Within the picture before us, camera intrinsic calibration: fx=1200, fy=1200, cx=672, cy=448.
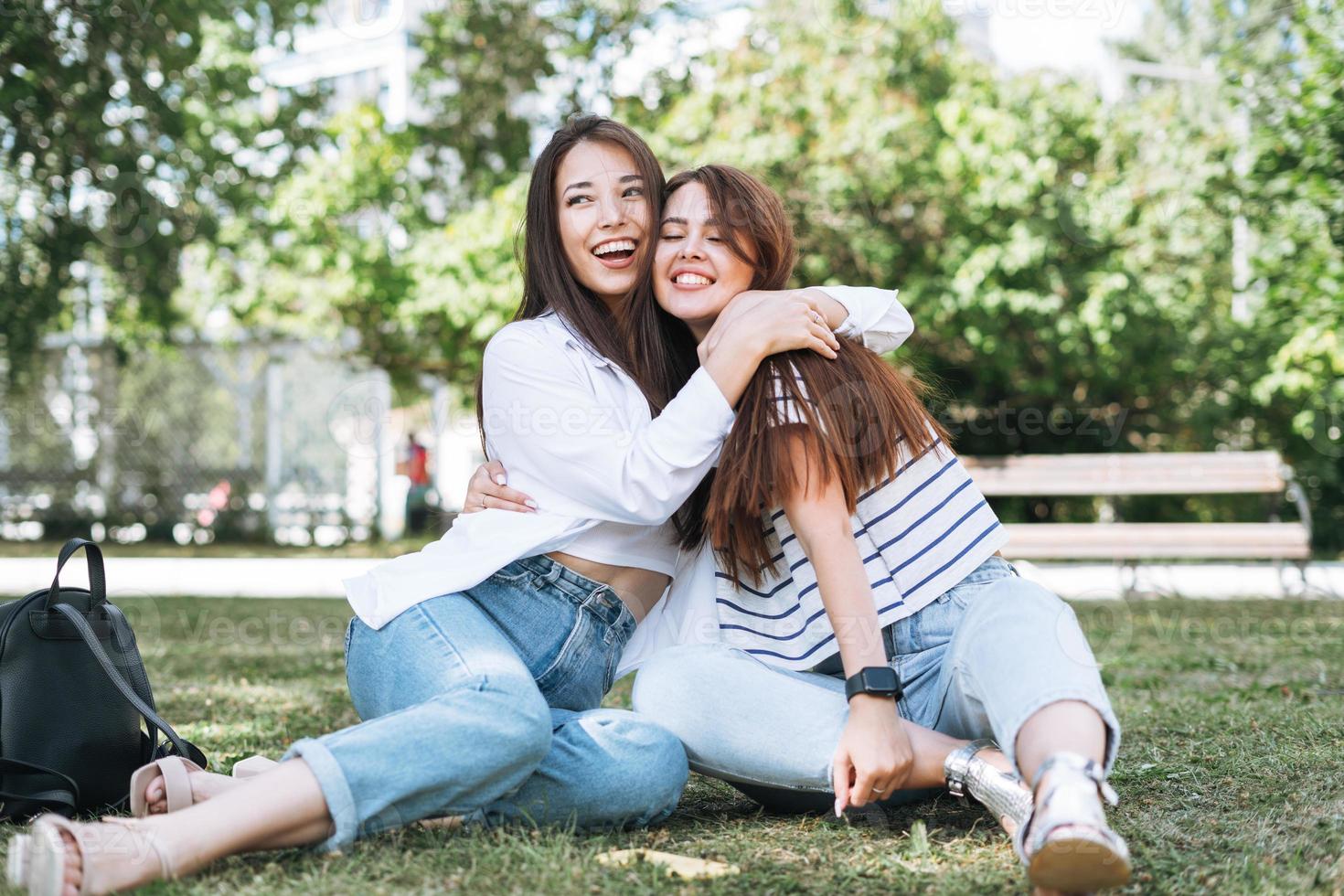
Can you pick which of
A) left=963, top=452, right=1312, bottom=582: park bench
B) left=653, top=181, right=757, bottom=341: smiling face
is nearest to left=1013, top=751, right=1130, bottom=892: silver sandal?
left=653, top=181, right=757, bottom=341: smiling face

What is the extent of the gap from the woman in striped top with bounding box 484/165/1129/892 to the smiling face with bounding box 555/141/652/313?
0.08m

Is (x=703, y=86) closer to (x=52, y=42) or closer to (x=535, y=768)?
(x=52, y=42)

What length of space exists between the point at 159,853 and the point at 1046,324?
9.96 meters

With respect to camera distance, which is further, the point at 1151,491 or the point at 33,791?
the point at 1151,491

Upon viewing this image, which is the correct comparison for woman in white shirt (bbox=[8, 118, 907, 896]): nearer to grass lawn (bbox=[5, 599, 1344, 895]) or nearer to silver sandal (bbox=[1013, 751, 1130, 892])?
grass lawn (bbox=[5, 599, 1344, 895])

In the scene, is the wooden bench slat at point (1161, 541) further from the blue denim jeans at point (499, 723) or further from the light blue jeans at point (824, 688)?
the blue denim jeans at point (499, 723)

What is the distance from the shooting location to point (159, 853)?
177cm

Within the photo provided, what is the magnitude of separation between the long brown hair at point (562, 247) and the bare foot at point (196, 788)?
90 centimetres

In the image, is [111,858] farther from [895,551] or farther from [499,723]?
[895,551]

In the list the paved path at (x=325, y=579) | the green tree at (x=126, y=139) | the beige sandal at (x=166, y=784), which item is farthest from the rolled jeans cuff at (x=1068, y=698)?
the green tree at (x=126, y=139)

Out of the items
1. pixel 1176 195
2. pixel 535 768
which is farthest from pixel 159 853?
pixel 1176 195

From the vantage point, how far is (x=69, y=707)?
2348 mm

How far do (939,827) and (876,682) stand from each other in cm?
44

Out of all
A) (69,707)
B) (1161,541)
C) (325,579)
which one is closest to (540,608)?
(69,707)
